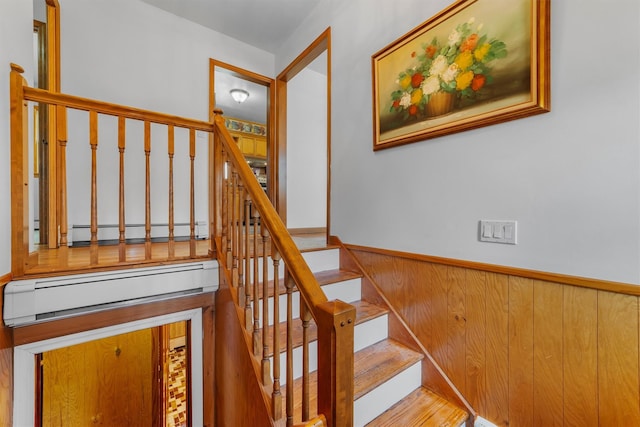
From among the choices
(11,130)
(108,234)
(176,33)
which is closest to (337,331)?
(11,130)

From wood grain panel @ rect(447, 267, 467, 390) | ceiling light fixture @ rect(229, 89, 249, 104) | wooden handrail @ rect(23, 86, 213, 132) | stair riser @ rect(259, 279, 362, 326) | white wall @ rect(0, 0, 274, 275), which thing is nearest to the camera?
wooden handrail @ rect(23, 86, 213, 132)

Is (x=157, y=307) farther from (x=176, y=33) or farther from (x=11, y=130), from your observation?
(x=176, y=33)

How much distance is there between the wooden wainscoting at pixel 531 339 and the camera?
3.41 ft

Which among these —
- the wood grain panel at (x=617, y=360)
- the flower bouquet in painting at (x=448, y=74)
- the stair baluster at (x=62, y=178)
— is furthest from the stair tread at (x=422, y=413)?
the stair baluster at (x=62, y=178)

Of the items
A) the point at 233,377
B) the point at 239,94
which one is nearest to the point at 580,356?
the point at 233,377

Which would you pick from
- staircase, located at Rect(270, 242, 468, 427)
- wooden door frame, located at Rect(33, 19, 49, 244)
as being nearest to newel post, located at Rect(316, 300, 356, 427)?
staircase, located at Rect(270, 242, 468, 427)

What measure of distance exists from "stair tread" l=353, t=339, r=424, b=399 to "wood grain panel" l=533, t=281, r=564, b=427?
22.3 inches

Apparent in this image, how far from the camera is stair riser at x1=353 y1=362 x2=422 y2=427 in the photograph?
134 cm

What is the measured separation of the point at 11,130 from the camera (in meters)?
1.23

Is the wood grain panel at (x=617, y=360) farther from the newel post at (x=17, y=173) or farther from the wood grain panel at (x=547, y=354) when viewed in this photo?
the newel post at (x=17, y=173)

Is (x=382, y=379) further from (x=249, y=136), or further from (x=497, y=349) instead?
(x=249, y=136)

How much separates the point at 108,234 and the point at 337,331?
2618 mm

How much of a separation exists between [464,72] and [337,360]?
5.03 ft

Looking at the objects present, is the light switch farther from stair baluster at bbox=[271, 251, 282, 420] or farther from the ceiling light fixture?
the ceiling light fixture
